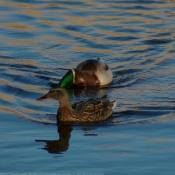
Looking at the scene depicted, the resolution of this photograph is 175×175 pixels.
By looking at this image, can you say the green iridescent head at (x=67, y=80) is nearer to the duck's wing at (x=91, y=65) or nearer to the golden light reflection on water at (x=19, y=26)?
the duck's wing at (x=91, y=65)

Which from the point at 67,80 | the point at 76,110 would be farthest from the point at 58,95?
the point at 67,80

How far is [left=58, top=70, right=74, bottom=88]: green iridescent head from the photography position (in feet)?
53.7

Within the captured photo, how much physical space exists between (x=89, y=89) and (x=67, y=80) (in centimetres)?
57

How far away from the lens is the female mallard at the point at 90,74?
16.6 m

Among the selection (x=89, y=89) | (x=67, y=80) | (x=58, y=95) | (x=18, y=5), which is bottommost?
(x=89, y=89)

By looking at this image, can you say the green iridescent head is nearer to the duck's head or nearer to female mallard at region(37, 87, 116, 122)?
female mallard at region(37, 87, 116, 122)

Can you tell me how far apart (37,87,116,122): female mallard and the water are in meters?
0.18

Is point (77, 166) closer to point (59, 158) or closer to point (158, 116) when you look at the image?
point (59, 158)

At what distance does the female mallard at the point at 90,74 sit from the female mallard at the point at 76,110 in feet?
8.92

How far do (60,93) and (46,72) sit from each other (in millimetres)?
3593

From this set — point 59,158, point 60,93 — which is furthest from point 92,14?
point 59,158

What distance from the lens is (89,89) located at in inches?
659

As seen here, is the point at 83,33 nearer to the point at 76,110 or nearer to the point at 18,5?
the point at 18,5

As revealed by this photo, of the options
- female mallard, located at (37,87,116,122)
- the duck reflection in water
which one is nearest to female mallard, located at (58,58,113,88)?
female mallard, located at (37,87,116,122)
